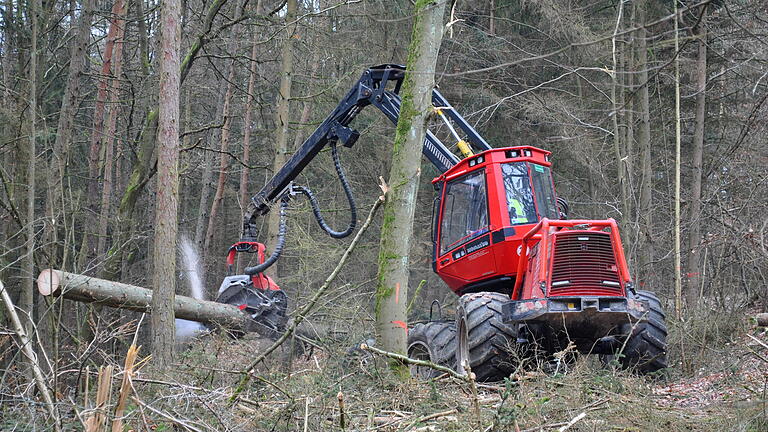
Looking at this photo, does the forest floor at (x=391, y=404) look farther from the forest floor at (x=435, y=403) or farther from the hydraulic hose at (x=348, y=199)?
the hydraulic hose at (x=348, y=199)

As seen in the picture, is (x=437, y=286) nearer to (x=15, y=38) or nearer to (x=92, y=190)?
(x=92, y=190)

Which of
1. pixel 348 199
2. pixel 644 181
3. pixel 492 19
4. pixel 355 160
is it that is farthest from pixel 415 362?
pixel 492 19

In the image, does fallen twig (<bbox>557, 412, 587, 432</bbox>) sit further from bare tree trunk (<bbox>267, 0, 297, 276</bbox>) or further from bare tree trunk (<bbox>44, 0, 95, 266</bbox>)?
bare tree trunk (<bbox>267, 0, 297, 276</bbox>)

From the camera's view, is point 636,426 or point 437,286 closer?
point 636,426

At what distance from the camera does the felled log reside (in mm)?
9123

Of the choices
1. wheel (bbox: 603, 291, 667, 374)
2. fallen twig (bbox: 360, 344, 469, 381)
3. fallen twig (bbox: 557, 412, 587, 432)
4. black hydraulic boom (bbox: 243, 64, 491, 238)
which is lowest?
wheel (bbox: 603, 291, 667, 374)

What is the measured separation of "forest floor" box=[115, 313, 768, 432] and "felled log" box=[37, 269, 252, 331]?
7.88 ft

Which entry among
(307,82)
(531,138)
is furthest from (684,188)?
(307,82)

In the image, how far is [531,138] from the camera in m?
21.3

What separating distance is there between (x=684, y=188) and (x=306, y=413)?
1602cm

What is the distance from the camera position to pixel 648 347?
846 cm

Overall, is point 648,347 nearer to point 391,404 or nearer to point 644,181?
point 391,404

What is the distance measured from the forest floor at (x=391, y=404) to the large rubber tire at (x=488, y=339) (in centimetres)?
80

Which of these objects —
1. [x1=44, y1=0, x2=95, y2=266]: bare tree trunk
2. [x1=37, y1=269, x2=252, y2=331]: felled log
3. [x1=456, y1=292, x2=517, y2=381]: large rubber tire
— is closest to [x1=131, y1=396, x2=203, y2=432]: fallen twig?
[x1=37, y1=269, x2=252, y2=331]: felled log
